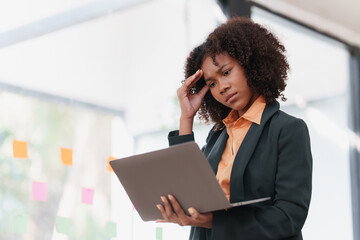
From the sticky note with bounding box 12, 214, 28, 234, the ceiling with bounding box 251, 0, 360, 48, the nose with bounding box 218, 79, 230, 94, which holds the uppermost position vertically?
the ceiling with bounding box 251, 0, 360, 48

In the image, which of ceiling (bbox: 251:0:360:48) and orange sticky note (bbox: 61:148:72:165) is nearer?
orange sticky note (bbox: 61:148:72:165)

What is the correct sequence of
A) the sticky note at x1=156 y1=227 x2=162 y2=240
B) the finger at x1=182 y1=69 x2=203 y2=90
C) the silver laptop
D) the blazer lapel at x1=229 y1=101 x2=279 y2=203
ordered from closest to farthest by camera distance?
the silver laptop
the blazer lapel at x1=229 y1=101 x2=279 y2=203
the finger at x1=182 y1=69 x2=203 y2=90
the sticky note at x1=156 y1=227 x2=162 y2=240

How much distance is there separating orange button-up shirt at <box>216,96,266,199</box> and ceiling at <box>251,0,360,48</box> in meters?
1.65

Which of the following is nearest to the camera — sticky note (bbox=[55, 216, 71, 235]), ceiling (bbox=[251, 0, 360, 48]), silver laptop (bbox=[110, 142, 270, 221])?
silver laptop (bbox=[110, 142, 270, 221])

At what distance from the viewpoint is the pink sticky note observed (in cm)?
199

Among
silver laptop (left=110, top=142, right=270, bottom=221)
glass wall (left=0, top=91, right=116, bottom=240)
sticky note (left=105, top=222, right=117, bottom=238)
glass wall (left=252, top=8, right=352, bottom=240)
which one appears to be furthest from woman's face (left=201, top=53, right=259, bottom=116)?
glass wall (left=252, top=8, right=352, bottom=240)

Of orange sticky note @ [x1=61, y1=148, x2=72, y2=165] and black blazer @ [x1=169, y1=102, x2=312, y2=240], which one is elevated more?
orange sticky note @ [x1=61, y1=148, x2=72, y2=165]

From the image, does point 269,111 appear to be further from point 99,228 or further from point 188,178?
point 99,228

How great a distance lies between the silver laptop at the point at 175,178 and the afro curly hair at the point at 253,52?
34cm

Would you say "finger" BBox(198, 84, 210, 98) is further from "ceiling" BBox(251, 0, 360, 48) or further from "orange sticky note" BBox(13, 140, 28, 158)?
"ceiling" BBox(251, 0, 360, 48)

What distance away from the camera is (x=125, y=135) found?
85.1 inches

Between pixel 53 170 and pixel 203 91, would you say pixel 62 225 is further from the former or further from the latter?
pixel 203 91

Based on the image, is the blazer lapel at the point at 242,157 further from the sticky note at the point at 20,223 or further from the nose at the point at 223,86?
the sticky note at the point at 20,223

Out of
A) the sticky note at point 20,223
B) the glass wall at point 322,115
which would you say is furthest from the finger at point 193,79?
the glass wall at point 322,115
